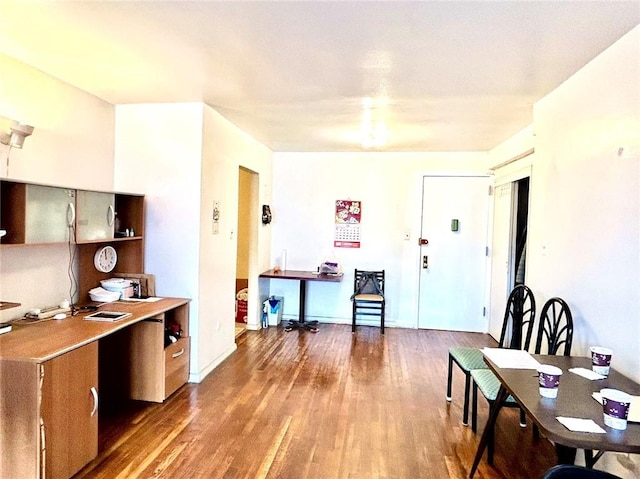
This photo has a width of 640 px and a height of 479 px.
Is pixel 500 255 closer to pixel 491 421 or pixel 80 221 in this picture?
pixel 491 421

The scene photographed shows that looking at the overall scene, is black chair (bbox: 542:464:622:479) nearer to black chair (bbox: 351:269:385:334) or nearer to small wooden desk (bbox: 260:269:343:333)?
small wooden desk (bbox: 260:269:343:333)

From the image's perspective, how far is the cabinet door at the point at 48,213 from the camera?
2389mm

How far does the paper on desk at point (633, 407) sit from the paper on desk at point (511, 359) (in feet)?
1.11

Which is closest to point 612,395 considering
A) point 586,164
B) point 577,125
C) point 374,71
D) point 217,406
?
point 586,164

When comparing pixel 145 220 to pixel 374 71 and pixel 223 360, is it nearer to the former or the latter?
pixel 223 360

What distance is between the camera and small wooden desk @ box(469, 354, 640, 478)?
4.47 ft

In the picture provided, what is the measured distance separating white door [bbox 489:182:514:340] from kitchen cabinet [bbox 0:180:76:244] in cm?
432

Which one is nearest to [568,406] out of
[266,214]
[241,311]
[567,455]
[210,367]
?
[567,455]

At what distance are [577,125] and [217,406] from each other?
3111 mm

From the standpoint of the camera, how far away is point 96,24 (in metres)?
2.10

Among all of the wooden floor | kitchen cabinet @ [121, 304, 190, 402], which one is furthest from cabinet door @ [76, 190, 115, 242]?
the wooden floor

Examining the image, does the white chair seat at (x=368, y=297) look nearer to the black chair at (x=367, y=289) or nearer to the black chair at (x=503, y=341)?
the black chair at (x=367, y=289)

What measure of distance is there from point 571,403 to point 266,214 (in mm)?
4358

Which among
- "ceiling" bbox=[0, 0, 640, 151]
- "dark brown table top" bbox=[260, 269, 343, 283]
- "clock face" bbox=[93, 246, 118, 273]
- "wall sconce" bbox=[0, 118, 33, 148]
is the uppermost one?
"ceiling" bbox=[0, 0, 640, 151]
